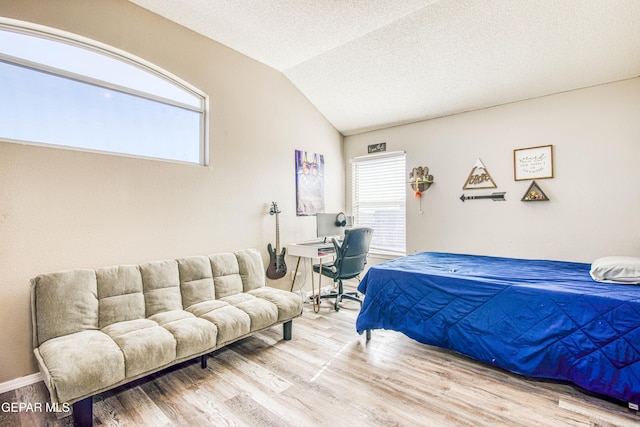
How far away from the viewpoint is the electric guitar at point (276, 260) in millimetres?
3605

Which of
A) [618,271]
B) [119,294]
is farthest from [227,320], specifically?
[618,271]

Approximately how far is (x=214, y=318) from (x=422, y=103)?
10.8ft

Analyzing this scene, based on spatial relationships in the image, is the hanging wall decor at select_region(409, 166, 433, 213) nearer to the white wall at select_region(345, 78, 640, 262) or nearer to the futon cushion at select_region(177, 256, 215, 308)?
the white wall at select_region(345, 78, 640, 262)

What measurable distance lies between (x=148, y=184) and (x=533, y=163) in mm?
3819

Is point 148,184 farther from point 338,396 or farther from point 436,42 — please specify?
point 436,42

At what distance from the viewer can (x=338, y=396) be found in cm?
191

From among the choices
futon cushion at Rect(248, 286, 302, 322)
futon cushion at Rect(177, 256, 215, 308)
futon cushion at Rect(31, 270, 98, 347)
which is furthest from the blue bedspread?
futon cushion at Rect(31, 270, 98, 347)

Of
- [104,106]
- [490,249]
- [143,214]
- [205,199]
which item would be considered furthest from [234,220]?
[490,249]

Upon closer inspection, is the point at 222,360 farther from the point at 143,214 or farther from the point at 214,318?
the point at 143,214

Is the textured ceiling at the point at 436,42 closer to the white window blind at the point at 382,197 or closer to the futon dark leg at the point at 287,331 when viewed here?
the white window blind at the point at 382,197

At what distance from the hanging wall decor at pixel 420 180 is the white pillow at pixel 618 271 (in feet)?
6.60

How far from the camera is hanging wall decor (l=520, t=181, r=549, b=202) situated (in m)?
3.14

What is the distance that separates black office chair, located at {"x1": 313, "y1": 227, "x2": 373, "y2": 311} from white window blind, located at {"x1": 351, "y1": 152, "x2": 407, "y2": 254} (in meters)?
0.88

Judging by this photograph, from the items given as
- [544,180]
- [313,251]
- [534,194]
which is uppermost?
[544,180]
